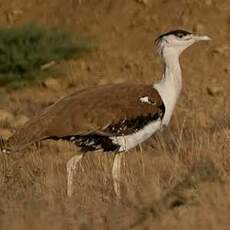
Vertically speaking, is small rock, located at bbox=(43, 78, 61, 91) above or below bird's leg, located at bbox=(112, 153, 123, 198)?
below

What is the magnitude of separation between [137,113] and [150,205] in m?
1.92

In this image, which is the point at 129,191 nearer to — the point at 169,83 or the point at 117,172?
the point at 117,172

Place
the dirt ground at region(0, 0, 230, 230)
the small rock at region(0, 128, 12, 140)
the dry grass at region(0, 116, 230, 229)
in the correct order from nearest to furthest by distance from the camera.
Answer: the dry grass at region(0, 116, 230, 229), the dirt ground at region(0, 0, 230, 230), the small rock at region(0, 128, 12, 140)

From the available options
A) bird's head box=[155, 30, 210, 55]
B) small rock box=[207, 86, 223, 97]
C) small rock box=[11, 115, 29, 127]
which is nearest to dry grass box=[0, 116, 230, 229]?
bird's head box=[155, 30, 210, 55]

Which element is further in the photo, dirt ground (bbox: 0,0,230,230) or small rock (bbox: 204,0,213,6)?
small rock (bbox: 204,0,213,6)

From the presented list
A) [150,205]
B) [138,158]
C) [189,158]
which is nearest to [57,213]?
[150,205]

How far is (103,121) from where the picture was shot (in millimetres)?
8188

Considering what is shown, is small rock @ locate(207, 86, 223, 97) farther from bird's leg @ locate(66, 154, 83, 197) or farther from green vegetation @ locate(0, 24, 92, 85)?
bird's leg @ locate(66, 154, 83, 197)

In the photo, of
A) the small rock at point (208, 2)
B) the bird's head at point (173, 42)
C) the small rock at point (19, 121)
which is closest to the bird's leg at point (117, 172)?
the bird's head at point (173, 42)

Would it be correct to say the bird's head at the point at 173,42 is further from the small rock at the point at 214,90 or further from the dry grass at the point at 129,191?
the small rock at the point at 214,90

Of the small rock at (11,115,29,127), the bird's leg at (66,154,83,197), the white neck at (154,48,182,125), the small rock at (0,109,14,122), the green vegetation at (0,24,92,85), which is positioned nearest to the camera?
the bird's leg at (66,154,83,197)

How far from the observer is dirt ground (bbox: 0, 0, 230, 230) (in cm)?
641

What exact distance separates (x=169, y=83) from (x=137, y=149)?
289cm

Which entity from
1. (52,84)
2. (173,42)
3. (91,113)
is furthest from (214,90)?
(91,113)
